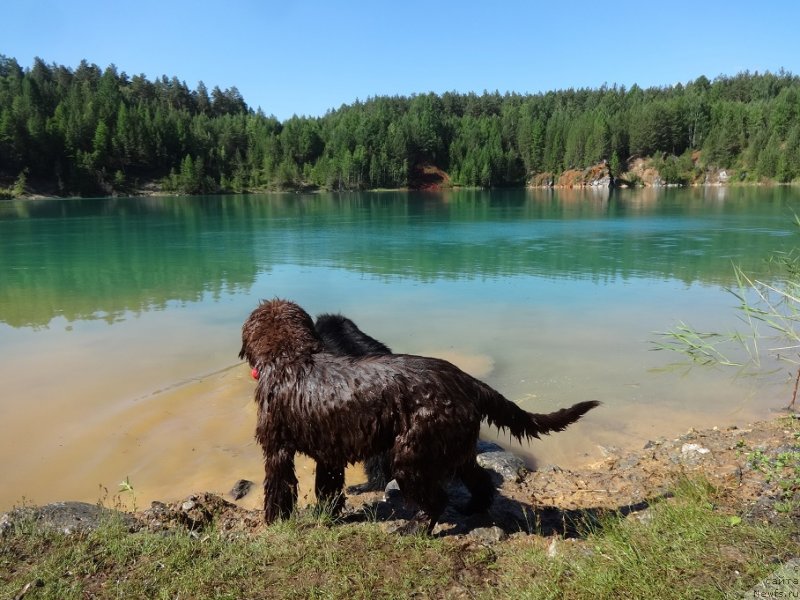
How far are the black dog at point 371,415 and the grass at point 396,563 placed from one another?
56 cm

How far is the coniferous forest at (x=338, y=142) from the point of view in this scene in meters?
109

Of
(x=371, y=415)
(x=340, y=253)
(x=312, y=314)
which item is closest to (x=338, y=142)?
(x=340, y=253)

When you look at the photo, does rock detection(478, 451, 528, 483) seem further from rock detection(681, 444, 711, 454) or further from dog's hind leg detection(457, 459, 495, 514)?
rock detection(681, 444, 711, 454)

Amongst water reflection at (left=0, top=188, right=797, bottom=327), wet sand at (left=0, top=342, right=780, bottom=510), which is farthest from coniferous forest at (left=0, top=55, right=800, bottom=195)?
wet sand at (left=0, top=342, right=780, bottom=510)

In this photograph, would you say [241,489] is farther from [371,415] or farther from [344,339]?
[371,415]

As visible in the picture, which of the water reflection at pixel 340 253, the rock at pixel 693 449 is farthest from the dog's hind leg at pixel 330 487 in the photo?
the water reflection at pixel 340 253

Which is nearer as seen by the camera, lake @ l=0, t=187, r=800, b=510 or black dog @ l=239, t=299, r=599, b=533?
black dog @ l=239, t=299, r=599, b=533

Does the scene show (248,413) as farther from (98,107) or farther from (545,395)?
(98,107)

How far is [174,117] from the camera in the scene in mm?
134125

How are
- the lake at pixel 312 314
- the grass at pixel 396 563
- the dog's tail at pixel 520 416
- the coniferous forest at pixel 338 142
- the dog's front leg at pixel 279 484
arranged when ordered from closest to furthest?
the grass at pixel 396 563, the dog's tail at pixel 520 416, the dog's front leg at pixel 279 484, the lake at pixel 312 314, the coniferous forest at pixel 338 142

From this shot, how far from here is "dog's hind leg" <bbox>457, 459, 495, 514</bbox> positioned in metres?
4.78

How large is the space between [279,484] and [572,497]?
3.15m

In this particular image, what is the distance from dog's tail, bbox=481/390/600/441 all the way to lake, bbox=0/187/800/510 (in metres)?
2.61

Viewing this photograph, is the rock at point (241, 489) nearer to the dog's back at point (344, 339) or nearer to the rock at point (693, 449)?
the dog's back at point (344, 339)
